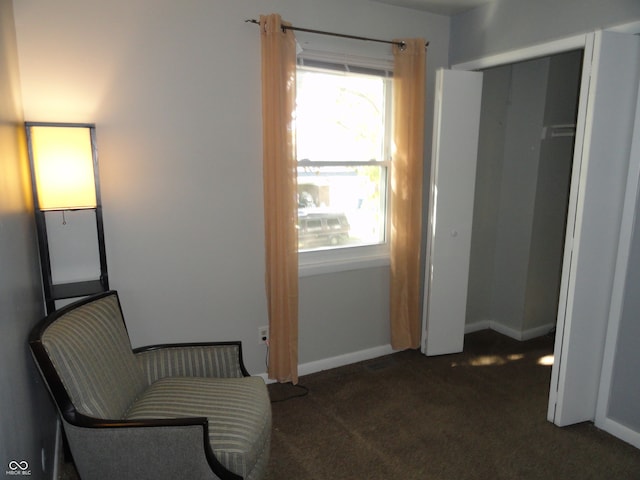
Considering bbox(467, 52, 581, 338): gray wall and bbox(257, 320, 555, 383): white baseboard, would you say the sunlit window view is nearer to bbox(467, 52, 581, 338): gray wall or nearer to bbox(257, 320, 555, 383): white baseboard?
bbox(257, 320, 555, 383): white baseboard

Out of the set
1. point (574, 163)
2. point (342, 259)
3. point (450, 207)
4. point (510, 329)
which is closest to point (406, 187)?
point (450, 207)

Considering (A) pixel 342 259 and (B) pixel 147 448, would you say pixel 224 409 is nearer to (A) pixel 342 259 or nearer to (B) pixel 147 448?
(B) pixel 147 448

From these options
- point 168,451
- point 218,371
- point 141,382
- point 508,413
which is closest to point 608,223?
point 508,413

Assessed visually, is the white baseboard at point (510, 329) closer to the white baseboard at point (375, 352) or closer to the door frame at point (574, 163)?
the white baseboard at point (375, 352)

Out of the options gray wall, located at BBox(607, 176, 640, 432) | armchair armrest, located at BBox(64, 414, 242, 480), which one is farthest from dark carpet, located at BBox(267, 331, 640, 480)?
Result: armchair armrest, located at BBox(64, 414, 242, 480)

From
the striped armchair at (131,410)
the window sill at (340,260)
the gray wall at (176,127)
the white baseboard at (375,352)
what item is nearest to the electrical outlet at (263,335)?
the gray wall at (176,127)

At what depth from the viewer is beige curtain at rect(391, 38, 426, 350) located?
300 centimetres

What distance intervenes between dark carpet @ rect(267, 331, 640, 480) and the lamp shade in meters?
1.62

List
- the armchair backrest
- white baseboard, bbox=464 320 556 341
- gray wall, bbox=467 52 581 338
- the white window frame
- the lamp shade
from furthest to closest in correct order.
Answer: white baseboard, bbox=464 320 556 341 → gray wall, bbox=467 52 581 338 → the white window frame → the lamp shade → the armchair backrest

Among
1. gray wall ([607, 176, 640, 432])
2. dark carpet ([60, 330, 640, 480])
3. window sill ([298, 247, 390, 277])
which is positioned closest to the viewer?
dark carpet ([60, 330, 640, 480])

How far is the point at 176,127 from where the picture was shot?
95.4 inches

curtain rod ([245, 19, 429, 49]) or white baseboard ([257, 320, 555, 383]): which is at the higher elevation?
curtain rod ([245, 19, 429, 49])

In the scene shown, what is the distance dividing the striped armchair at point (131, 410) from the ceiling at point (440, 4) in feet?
8.80

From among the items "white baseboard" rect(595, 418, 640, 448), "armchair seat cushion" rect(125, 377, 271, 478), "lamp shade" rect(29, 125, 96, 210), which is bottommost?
"white baseboard" rect(595, 418, 640, 448)
